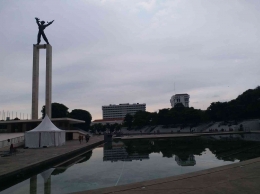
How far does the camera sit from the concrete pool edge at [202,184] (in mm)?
5898

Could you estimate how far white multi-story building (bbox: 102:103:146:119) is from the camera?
526ft

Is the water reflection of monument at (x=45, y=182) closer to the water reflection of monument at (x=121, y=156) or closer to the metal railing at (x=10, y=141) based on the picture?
the water reflection of monument at (x=121, y=156)

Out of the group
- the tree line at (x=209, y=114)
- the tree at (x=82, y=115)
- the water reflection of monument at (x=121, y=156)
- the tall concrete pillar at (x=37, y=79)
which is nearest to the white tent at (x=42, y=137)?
the water reflection of monument at (x=121, y=156)

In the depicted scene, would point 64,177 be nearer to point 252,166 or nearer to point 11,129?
point 252,166

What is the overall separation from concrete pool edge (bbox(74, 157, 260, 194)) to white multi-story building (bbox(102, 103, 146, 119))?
151609 millimetres

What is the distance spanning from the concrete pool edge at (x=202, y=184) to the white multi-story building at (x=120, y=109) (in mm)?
151609

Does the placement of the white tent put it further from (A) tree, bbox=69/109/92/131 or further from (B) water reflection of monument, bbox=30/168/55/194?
(A) tree, bbox=69/109/92/131

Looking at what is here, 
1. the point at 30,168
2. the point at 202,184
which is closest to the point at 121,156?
the point at 30,168

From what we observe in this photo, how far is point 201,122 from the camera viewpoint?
7006cm

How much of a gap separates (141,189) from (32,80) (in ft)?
108

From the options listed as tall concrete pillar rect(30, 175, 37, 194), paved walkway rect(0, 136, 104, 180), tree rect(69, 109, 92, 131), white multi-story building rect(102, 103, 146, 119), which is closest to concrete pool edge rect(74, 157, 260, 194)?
tall concrete pillar rect(30, 175, 37, 194)

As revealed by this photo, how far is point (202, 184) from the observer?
6418 mm

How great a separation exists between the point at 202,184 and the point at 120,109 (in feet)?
509

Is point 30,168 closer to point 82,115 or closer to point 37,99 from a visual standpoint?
point 37,99
